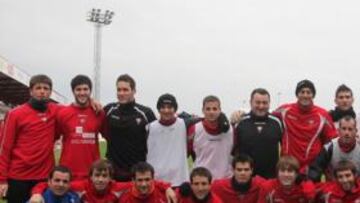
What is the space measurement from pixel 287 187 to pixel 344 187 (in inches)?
24.1

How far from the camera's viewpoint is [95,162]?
21.3ft

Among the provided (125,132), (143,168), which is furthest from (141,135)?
(143,168)

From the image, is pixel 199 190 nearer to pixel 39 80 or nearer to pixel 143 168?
pixel 143 168

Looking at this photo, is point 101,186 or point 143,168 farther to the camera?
point 101,186

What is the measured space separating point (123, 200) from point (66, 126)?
42.7 inches

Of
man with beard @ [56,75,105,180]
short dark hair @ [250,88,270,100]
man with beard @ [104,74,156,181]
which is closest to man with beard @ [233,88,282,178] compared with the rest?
short dark hair @ [250,88,270,100]

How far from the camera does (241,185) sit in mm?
6570

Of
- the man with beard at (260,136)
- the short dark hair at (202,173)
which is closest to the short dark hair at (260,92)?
the man with beard at (260,136)

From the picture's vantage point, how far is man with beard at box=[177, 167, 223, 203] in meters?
6.41

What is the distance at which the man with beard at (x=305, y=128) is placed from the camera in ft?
22.9

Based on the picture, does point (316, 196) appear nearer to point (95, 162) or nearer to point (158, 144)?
point (158, 144)

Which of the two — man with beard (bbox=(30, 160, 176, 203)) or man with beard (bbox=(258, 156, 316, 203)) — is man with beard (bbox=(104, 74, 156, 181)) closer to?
man with beard (bbox=(30, 160, 176, 203))

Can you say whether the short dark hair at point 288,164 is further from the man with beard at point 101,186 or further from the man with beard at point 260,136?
the man with beard at point 101,186

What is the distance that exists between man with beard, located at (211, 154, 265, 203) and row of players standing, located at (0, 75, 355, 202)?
0.92 ft
